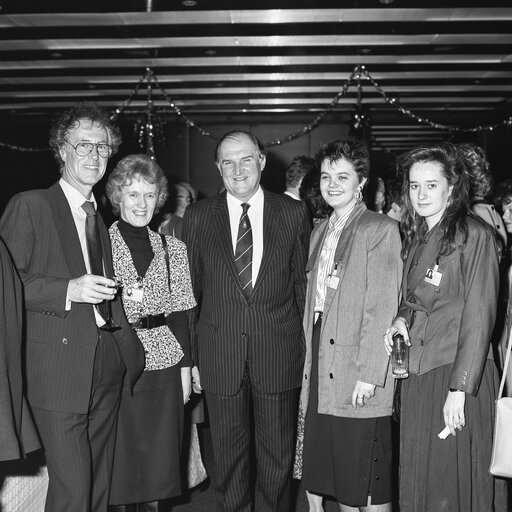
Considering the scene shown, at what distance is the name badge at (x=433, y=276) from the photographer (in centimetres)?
234

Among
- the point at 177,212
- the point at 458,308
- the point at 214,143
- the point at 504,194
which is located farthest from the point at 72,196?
the point at 214,143

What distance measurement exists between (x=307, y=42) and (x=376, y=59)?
133 centimetres

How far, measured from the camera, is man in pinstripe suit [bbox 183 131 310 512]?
2.77 meters

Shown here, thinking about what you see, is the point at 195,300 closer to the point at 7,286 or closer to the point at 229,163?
the point at 229,163

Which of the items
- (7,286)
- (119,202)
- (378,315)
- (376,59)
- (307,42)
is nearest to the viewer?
(7,286)

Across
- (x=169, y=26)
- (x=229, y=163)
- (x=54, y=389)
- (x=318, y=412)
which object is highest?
(x=169, y=26)

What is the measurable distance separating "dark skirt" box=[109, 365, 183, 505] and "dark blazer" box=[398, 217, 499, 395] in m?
1.10

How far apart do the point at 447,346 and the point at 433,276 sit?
10.7 inches

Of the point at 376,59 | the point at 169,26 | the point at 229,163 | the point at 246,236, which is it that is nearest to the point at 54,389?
the point at 246,236

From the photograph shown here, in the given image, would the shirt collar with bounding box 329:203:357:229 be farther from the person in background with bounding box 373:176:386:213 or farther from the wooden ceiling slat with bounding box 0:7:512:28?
the wooden ceiling slat with bounding box 0:7:512:28

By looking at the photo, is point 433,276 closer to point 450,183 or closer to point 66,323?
point 450,183

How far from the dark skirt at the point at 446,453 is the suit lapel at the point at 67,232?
1377 millimetres

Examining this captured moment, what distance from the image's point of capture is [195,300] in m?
2.87

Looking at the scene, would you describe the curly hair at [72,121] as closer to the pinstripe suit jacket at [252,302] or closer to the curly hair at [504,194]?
the pinstripe suit jacket at [252,302]
